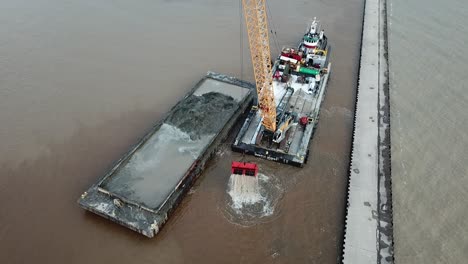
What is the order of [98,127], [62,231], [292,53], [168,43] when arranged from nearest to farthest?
[62,231]
[98,127]
[292,53]
[168,43]

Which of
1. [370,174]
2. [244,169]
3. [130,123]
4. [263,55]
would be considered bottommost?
[130,123]

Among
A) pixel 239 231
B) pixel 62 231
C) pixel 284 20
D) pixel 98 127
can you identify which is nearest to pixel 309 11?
pixel 284 20

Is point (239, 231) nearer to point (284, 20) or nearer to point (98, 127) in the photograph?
point (98, 127)

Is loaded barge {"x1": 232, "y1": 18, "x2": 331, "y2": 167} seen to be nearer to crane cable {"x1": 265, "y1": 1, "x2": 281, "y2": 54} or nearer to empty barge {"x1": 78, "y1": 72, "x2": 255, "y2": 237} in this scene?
Answer: empty barge {"x1": 78, "y1": 72, "x2": 255, "y2": 237}

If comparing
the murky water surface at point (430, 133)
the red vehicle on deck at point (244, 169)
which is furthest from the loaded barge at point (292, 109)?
the murky water surface at point (430, 133)

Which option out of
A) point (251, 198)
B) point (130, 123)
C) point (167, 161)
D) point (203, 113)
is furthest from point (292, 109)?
point (130, 123)

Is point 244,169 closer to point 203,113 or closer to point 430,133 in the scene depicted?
point 203,113
